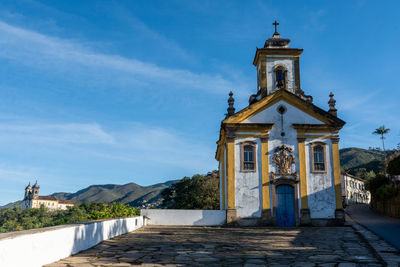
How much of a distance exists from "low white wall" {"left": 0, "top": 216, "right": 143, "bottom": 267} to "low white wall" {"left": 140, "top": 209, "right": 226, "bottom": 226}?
342 inches

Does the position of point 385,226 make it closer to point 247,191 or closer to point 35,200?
point 247,191

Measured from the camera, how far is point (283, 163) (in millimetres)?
18906

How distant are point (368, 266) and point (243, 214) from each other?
1227 centimetres

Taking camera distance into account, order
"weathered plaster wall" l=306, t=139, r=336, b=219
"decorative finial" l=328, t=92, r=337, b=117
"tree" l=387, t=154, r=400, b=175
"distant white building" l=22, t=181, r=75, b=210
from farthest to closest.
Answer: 1. "distant white building" l=22, t=181, r=75, b=210
2. "decorative finial" l=328, t=92, r=337, b=117
3. "tree" l=387, t=154, r=400, b=175
4. "weathered plaster wall" l=306, t=139, r=336, b=219

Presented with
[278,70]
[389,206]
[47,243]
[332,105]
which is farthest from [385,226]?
[47,243]

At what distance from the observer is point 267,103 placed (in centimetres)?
1972

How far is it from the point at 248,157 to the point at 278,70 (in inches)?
241

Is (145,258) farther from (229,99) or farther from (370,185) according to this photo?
(370,185)

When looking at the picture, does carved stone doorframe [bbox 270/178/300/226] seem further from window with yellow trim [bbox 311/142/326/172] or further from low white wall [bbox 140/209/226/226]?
low white wall [bbox 140/209/226/226]

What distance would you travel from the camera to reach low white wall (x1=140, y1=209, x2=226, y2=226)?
59.9 ft

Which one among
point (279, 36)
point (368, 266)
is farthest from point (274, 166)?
point (368, 266)

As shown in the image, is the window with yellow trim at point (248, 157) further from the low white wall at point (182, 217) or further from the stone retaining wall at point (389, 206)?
the stone retaining wall at point (389, 206)

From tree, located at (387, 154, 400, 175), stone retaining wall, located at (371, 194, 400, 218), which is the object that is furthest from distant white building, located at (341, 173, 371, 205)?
tree, located at (387, 154, 400, 175)

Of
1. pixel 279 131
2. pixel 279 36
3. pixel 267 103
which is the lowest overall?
pixel 279 131
